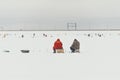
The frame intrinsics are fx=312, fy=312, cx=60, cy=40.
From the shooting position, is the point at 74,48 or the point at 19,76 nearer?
the point at 19,76

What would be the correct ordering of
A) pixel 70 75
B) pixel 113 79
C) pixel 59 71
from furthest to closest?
pixel 59 71, pixel 70 75, pixel 113 79

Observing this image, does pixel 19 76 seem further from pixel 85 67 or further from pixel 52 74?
pixel 85 67

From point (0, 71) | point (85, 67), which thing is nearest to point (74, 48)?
point (85, 67)

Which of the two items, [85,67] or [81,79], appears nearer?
[81,79]

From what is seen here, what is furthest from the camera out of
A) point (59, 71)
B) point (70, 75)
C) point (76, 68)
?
point (76, 68)

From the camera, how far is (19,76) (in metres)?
7.45

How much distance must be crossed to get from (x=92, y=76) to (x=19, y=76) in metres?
1.75

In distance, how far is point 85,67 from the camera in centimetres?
906

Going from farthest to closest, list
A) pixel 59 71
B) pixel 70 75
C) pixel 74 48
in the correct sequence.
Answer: pixel 74 48 → pixel 59 71 → pixel 70 75

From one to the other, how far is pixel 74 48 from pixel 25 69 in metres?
6.63

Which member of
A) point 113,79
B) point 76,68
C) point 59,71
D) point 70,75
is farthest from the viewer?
point 76,68

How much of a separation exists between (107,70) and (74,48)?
22.0ft

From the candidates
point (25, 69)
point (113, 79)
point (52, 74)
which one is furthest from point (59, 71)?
point (113, 79)

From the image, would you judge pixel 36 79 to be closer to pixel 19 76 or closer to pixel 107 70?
pixel 19 76
